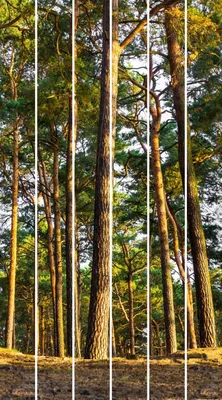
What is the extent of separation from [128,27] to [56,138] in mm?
3898

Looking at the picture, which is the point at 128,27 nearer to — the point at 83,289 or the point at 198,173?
the point at 198,173

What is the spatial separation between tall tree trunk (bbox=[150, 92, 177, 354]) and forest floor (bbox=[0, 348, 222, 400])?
390 centimetres

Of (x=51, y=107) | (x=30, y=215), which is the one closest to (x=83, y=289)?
(x=30, y=215)

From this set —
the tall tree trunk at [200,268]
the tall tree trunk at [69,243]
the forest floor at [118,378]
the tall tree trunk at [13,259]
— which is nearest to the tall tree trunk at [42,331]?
the tall tree trunk at [13,259]

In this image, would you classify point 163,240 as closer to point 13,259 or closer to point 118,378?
point 13,259

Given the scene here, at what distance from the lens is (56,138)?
12.8 meters

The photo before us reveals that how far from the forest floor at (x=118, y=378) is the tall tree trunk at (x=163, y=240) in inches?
153

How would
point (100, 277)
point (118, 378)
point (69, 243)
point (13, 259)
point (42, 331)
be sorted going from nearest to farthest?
1. point (118, 378)
2. point (100, 277)
3. point (69, 243)
4. point (13, 259)
5. point (42, 331)

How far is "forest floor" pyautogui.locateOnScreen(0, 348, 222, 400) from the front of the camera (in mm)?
4047

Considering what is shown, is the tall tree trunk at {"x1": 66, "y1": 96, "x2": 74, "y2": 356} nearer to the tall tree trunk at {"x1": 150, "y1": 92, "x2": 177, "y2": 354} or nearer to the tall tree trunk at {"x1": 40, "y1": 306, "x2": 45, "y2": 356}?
the tall tree trunk at {"x1": 150, "y1": 92, "x2": 177, "y2": 354}

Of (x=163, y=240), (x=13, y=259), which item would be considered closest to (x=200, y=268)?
(x=163, y=240)

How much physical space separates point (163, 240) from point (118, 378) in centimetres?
538

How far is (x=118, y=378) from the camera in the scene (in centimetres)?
455

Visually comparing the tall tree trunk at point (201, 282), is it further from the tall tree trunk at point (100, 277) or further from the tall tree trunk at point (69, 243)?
the tall tree trunk at point (69, 243)
